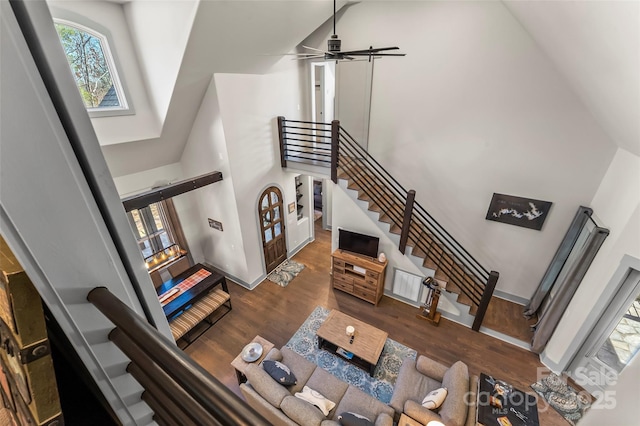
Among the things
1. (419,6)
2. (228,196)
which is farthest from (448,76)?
(228,196)

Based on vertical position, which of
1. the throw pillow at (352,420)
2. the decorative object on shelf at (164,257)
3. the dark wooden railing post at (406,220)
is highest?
the dark wooden railing post at (406,220)

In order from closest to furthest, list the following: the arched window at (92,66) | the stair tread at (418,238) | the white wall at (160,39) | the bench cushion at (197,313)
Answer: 1. the white wall at (160,39)
2. the arched window at (92,66)
3. the bench cushion at (197,313)
4. the stair tread at (418,238)

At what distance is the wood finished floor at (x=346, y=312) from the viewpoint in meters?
3.90

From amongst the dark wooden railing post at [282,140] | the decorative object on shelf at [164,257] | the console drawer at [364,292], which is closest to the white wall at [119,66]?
the dark wooden railing post at [282,140]

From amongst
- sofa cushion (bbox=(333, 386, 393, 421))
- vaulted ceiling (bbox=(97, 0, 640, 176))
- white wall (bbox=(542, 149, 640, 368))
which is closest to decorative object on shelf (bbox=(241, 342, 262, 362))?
sofa cushion (bbox=(333, 386, 393, 421))

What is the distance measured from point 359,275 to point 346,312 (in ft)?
2.36

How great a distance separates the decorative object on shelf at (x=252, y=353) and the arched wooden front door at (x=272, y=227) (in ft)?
7.44

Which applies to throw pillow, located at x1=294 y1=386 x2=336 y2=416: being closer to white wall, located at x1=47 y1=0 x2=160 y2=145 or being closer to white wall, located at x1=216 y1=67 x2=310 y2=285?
white wall, located at x1=216 y1=67 x2=310 y2=285

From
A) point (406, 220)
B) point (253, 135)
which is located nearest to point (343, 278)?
point (406, 220)

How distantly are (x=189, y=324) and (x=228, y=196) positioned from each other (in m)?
2.21

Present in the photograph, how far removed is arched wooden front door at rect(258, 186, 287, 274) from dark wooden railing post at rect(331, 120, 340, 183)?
144cm

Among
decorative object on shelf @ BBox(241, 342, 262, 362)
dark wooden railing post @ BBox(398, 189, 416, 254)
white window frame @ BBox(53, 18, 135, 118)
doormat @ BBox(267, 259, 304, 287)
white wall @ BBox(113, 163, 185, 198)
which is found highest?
white window frame @ BBox(53, 18, 135, 118)

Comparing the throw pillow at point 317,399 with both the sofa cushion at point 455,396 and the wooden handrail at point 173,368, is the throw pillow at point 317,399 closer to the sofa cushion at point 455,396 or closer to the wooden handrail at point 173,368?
the sofa cushion at point 455,396

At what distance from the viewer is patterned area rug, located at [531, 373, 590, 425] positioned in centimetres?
337
